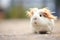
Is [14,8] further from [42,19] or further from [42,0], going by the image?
[42,19]

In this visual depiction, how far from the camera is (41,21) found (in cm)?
243

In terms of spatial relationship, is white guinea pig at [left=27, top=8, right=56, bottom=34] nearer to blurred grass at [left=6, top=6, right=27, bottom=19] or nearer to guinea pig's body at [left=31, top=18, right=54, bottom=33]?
guinea pig's body at [left=31, top=18, right=54, bottom=33]

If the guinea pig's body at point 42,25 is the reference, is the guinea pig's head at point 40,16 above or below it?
above

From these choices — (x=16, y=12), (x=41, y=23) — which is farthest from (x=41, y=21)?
(x=16, y=12)

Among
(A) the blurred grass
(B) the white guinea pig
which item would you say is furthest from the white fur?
(A) the blurred grass

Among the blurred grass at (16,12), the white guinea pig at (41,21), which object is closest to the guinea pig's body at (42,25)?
the white guinea pig at (41,21)

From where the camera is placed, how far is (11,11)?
897cm

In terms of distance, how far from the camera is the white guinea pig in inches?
95.0

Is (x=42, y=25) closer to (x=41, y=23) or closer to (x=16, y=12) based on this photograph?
(x=41, y=23)

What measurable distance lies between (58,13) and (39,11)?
6.45m

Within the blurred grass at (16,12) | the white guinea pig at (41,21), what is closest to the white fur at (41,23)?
the white guinea pig at (41,21)

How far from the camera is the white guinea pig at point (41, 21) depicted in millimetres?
2414

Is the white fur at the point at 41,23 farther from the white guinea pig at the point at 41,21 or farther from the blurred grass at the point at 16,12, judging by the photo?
the blurred grass at the point at 16,12

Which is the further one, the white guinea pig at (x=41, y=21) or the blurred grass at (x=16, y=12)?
the blurred grass at (x=16, y=12)
